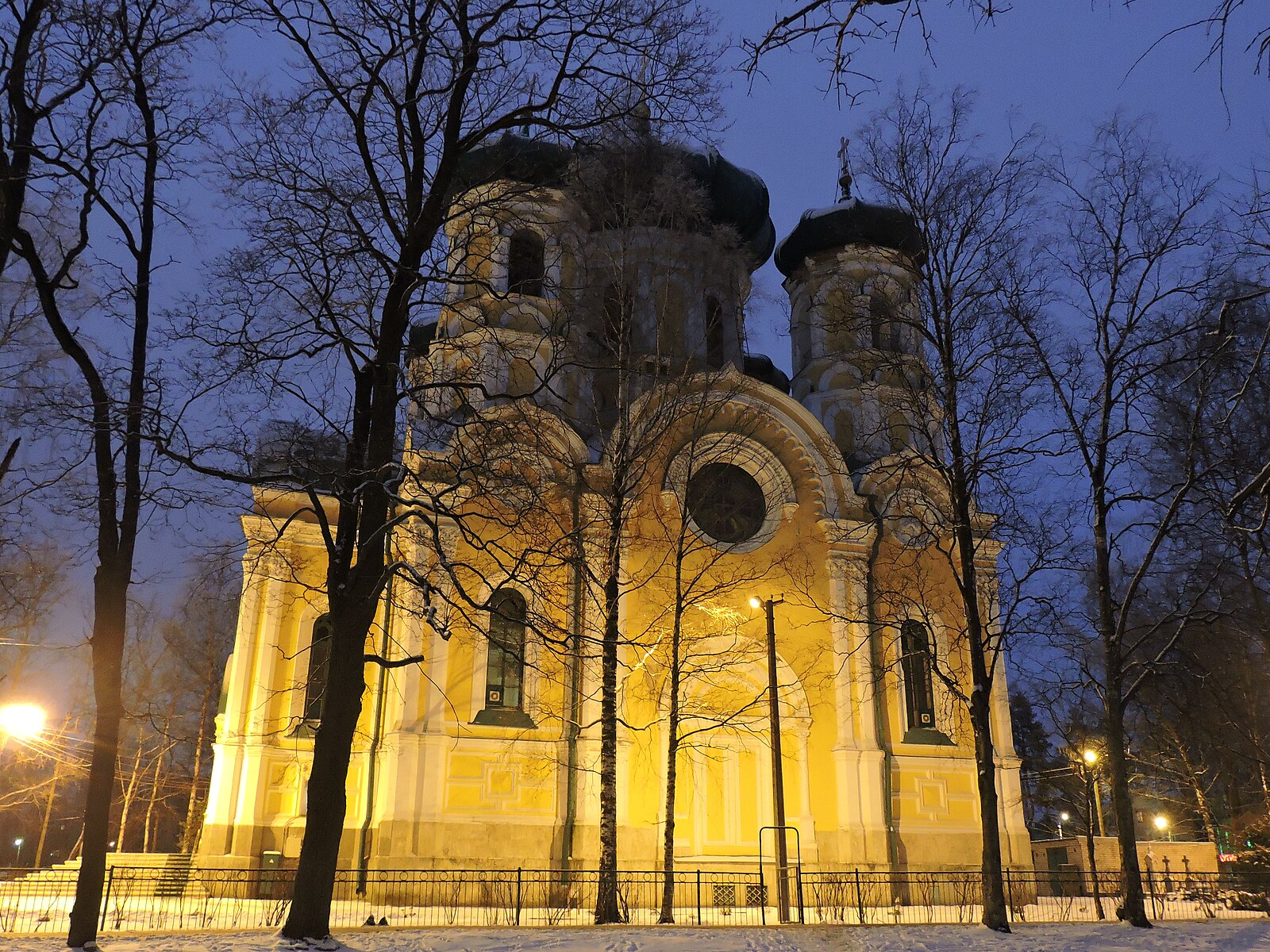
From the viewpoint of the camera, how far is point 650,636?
19.4 m

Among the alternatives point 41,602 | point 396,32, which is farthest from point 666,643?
point 41,602

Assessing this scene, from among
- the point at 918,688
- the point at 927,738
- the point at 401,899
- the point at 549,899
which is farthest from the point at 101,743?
the point at 918,688

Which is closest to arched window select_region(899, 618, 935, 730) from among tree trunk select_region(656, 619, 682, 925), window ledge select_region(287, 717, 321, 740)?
tree trunk select_region(656, 619, 682, 925)

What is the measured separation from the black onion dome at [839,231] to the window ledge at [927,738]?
1083cm

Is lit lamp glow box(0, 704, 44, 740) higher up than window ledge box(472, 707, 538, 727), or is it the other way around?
window ledge box(472, 707, 538, 727)

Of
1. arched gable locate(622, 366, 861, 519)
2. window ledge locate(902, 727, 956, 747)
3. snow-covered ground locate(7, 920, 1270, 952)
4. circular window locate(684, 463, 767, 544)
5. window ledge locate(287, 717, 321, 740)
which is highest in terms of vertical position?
arched gable locate(622, 366, 861, 519)

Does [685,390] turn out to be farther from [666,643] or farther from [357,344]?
[357,344]

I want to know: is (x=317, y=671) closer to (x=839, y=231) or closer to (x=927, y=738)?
(x=927, y=738)

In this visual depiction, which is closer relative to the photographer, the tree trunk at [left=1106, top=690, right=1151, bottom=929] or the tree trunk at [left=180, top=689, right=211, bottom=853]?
the tree trunk at [left=1106, top=690, right=1151, bottom=929]

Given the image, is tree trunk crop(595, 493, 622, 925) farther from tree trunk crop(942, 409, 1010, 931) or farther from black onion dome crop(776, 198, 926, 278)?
black onion dome crop(776, 198, 926, 278)

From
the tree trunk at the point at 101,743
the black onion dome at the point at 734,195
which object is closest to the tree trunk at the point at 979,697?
the black onion dome at the point at 734,195

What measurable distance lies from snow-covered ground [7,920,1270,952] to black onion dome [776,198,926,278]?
16.1m

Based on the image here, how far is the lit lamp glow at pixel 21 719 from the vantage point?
359 inches

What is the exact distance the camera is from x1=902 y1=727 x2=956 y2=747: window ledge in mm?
20766
